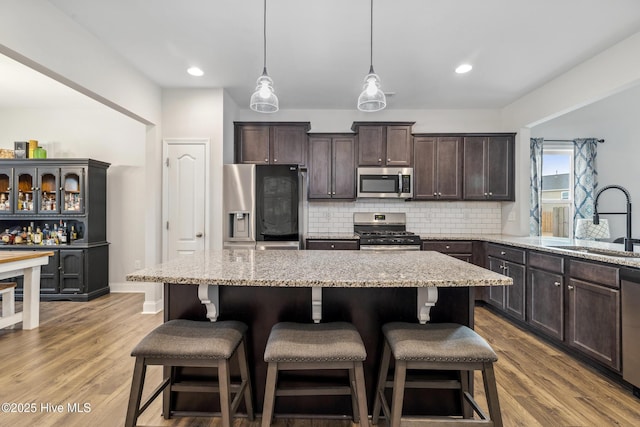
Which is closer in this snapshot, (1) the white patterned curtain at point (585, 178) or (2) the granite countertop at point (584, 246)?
(2) the granite countertop at point (584, 246)

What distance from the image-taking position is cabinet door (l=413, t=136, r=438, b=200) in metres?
4.35

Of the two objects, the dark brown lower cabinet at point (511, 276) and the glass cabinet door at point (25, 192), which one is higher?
the glass cabinet door at point (25, 192)

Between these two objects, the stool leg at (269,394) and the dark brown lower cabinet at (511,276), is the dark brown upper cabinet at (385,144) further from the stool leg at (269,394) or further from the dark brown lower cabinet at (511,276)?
the stool leg at (269,394)

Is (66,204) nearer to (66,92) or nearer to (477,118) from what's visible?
(66,92)

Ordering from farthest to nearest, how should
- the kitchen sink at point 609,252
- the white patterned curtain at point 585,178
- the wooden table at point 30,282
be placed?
the white patterned curtain at point 585,178
the wooden table at point 30,282
the kitchen sink at point 609,252

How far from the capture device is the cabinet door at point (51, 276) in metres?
4.25

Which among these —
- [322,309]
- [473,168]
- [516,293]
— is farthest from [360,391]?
[473,168]

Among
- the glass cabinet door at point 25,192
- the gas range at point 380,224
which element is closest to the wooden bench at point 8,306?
the glass cabinet door at point 25,192

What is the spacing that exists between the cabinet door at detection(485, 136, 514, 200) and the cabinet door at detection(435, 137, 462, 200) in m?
0.41

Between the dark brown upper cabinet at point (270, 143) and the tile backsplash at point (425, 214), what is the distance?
0.84 metres

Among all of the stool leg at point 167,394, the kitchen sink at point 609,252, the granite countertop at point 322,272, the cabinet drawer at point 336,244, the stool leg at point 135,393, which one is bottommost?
the stool leg at point 167,394

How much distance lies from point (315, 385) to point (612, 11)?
332 centimetres

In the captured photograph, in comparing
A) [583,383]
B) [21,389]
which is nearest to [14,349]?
[21,389]

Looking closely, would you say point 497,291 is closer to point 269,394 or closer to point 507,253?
point 507,253
